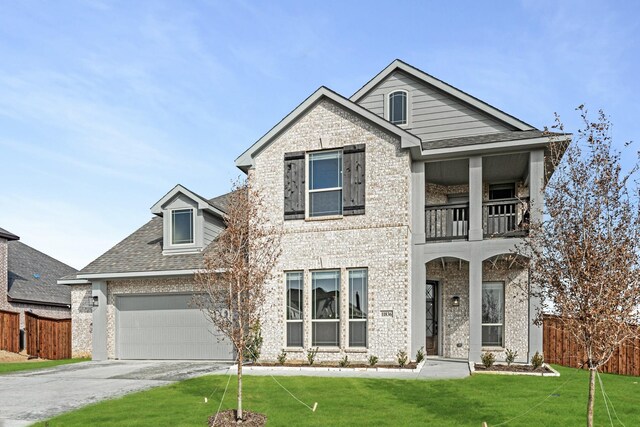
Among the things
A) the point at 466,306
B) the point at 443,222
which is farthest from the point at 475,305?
the point at 443,222

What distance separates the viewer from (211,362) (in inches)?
672

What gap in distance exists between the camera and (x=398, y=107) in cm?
1745

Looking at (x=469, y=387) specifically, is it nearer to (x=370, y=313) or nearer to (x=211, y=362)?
(x=370, y=313)

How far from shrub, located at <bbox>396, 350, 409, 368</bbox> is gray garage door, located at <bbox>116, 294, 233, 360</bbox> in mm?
6132

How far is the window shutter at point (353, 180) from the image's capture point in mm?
15188

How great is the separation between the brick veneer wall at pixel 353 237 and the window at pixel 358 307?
18 centimetres

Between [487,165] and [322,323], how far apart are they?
701 cm

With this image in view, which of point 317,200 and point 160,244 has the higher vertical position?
point 317,200

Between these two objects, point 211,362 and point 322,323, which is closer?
point 322,323

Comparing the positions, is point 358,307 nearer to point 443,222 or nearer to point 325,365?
point 325,365

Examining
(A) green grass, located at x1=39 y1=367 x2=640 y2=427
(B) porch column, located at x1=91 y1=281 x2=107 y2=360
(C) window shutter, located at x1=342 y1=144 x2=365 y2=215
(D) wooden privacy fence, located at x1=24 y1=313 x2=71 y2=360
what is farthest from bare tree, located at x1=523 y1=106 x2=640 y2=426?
(D) wooden privacy fence, located at x1=24 y1=313 x2=71 y2=360

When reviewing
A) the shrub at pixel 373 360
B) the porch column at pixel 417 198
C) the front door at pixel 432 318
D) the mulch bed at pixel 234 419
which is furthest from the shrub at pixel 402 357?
the mulch bed at pixel 234 419

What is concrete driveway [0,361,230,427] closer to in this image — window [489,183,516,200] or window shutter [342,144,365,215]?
window shutter [342,144,365,215]

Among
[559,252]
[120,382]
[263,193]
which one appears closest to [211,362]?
[120,382]
